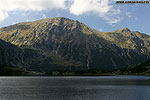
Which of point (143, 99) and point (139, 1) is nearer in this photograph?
point (143, 99)

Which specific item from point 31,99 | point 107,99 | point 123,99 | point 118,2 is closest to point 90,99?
point 107,99

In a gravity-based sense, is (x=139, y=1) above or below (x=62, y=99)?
above

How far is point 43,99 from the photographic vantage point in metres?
84.9

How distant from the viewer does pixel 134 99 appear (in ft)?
276

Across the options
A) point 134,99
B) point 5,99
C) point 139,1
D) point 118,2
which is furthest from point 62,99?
point 139,1

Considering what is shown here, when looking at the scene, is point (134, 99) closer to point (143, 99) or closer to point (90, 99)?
point (143, 99)

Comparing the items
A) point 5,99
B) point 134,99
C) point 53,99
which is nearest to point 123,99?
point 134,99

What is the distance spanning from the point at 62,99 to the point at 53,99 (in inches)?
157

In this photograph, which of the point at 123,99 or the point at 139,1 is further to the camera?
the point at 139,1

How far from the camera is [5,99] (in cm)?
8369

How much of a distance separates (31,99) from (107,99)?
32752 millimetres

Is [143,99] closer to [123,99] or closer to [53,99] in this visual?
[123,99]

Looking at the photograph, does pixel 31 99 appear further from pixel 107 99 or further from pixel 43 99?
pixel 107 99

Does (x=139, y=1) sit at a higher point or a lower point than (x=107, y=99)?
higher
